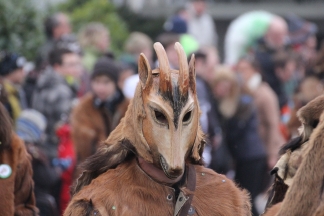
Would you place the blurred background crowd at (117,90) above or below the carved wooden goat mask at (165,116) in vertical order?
below

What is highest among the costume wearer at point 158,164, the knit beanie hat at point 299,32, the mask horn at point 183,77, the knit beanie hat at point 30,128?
the mask horn at point 183,77

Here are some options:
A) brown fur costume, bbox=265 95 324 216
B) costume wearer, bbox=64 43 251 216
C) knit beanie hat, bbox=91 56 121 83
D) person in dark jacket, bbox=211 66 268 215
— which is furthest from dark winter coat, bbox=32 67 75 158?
brown fur costume, bbox=265 95 324 216

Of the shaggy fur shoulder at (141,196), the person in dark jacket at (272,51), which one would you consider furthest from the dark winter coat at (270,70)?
A: the shaggy fur shoulder at (141,196)

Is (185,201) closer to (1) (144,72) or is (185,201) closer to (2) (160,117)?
(2) (160,117)

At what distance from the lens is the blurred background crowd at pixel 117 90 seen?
29.2 feet

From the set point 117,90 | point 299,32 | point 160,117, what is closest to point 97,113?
point 117,90

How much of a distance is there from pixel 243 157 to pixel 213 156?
0.87m

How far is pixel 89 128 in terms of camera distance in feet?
29.1

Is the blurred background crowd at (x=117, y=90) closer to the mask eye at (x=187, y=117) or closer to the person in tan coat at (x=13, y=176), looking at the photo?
the person in tan coat at (x=13, y=176)

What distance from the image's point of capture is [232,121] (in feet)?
34.5

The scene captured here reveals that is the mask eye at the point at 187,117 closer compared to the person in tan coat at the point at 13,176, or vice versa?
the mask eye at the point at 187,117

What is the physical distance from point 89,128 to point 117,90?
1.53ft

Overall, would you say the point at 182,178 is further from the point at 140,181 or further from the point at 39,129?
the point at 39,129

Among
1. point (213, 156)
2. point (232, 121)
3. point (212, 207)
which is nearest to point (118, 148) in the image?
point (212, 207)
